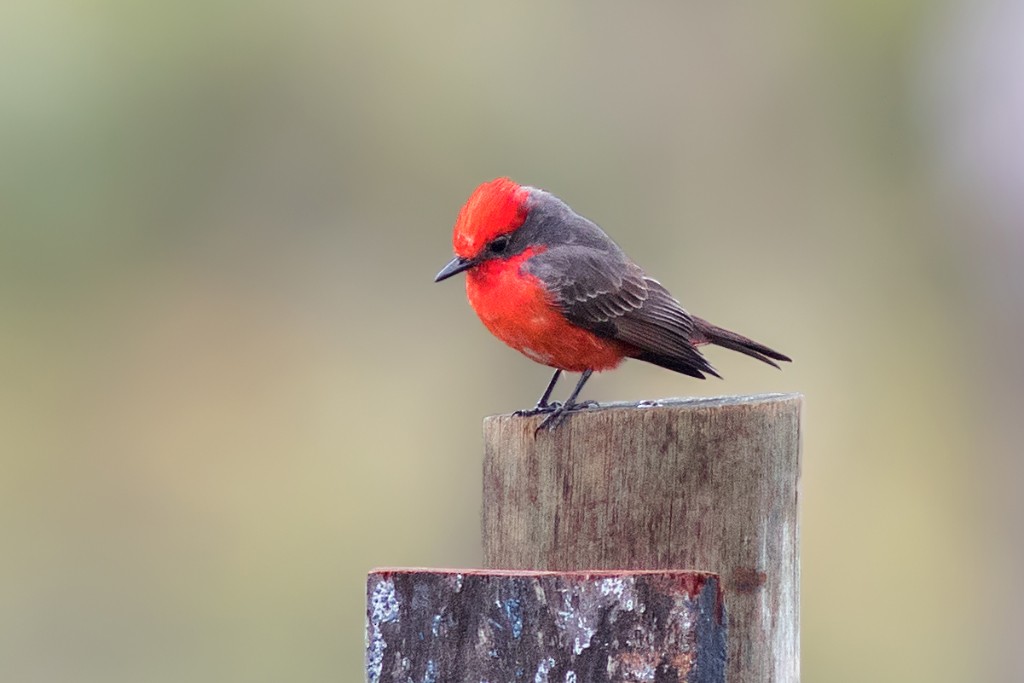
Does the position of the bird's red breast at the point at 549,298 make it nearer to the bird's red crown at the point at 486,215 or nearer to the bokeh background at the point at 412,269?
the bird's red crown at the point at 486,215

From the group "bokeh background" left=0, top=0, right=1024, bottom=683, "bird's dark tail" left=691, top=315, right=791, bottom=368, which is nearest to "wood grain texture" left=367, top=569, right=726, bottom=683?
"bird's dark tail" left=691, top=315, right=791, bottom=368

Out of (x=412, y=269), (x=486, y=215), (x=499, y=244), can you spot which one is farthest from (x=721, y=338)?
(x=412, y=269)

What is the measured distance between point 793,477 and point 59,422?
804 cm

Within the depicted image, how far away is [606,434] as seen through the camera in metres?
2.85

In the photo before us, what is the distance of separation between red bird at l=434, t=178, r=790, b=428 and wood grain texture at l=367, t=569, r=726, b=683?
223 cm

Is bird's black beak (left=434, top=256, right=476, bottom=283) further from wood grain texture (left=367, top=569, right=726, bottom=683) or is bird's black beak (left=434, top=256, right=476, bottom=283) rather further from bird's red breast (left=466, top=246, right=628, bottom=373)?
wood grain texture (left=367, top=569, right=726, bottom=683)

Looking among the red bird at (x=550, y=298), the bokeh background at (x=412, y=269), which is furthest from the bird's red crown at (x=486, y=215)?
the bokeh background at (x=412, y=269)

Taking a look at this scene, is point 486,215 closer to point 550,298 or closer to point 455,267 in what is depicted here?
point 455,267

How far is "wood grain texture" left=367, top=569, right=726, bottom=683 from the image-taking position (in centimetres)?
240

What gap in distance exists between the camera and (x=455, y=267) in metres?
4.86

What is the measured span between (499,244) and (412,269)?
4.75m

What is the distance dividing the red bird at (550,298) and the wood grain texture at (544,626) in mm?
2230

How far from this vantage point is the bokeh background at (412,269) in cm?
880

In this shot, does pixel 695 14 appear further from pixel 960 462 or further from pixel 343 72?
pixel 960 462
